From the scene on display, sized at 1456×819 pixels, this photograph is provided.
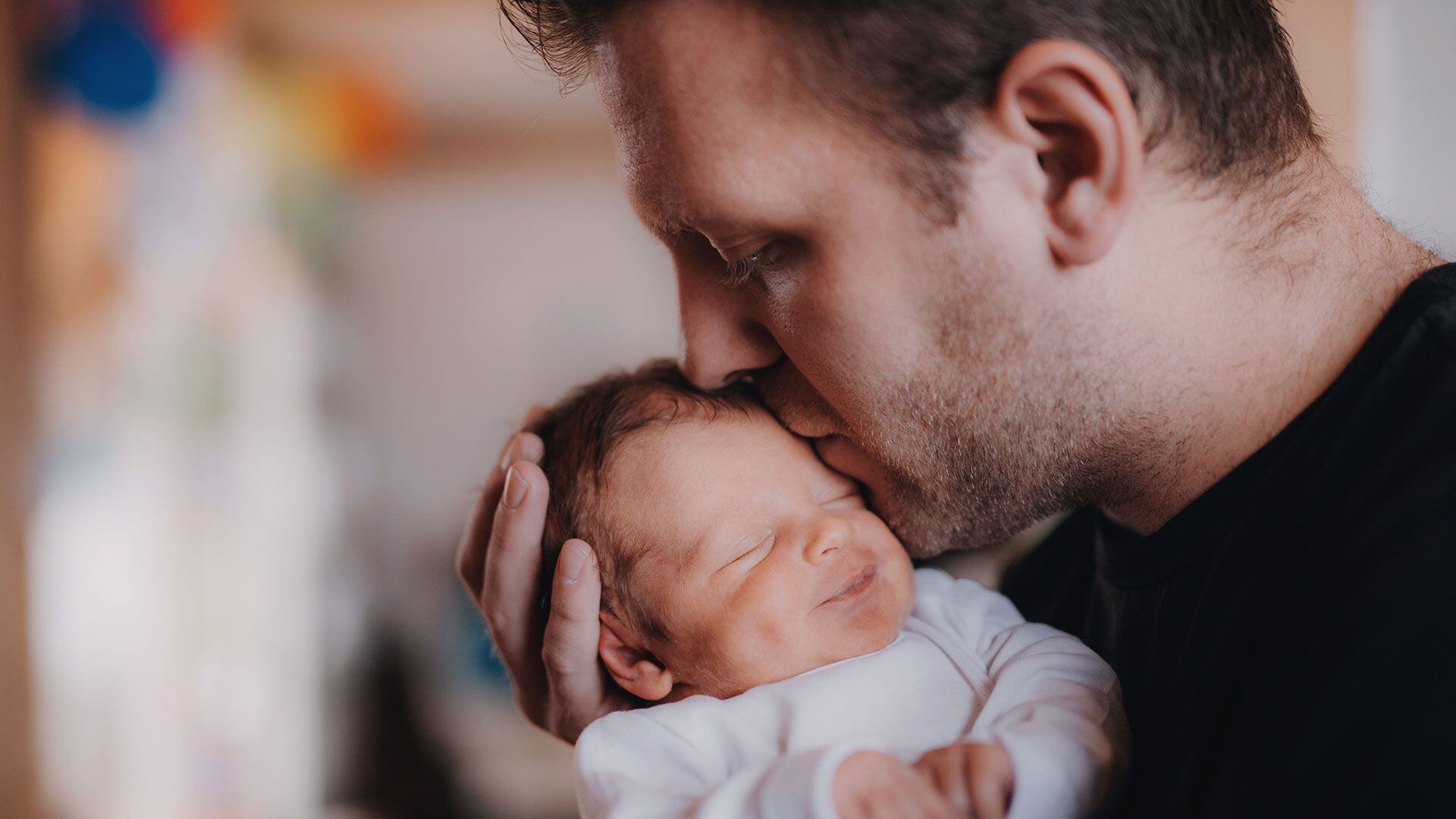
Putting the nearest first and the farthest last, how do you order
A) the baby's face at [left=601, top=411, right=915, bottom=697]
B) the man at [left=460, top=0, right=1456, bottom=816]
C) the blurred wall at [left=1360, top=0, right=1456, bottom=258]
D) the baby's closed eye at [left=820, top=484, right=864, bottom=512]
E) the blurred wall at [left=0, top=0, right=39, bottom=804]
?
the man at [left=460, top=0, right=1456, bottom=816] → the baby's face at [left=601, top=411, right=915, bottom=697] → the baby's closed eye at [left=820, top=484, right=864, bottom=512] → the blurred wall at [left=1360, top=0, right=1456, bottom=258] → the blurred wall at [left=0, top=0, right=39, bottom=804]

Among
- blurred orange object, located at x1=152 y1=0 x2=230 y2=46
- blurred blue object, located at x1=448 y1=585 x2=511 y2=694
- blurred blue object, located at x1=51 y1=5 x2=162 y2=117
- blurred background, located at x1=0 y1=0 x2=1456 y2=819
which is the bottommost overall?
blurred blue object, located at x1=448 y1=585 x2=511 y2=694

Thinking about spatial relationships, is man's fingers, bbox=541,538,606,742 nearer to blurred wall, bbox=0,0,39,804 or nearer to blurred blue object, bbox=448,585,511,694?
blurred wall, bbox=0,0,39,804

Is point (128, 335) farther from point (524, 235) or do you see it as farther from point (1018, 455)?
point (1018, 455)

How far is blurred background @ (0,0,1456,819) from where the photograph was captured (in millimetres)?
3156

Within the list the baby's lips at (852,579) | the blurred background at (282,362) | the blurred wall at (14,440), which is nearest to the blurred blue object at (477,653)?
the blurred background at (282,362)

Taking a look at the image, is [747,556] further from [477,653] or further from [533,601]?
[477,653]

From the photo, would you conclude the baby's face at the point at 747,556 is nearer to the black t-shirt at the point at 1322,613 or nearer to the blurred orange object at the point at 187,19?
the black t-shirt at the point at 1322,613

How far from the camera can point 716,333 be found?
119cm

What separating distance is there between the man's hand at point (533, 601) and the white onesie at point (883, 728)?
155 mm

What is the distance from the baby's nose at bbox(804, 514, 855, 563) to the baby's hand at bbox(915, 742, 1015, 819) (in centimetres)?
26

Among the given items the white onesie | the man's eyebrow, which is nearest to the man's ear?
the man's eyebrow

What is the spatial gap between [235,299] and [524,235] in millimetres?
1574

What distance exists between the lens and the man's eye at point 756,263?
106 centimetres

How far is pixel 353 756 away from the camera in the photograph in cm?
432
